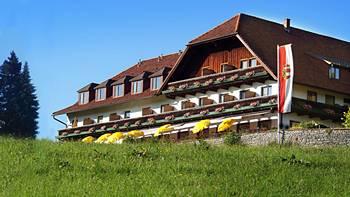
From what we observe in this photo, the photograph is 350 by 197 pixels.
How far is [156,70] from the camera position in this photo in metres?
66.5

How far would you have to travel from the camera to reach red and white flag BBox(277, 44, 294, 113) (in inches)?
1646

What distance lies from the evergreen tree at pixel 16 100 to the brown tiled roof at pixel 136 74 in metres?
8.82

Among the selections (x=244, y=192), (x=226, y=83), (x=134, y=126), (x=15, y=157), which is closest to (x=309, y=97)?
(x=226, y=83)

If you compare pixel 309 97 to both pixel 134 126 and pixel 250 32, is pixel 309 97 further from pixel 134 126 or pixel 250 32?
pixel 134 126

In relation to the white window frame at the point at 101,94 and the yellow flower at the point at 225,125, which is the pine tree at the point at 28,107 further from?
the yellow flower at the point at 225,125

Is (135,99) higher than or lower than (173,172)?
higher

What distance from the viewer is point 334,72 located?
182ft

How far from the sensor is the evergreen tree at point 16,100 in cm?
8159

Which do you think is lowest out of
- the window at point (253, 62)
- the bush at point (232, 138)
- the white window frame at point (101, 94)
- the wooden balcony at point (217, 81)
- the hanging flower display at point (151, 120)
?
the bush at point (232, 138)

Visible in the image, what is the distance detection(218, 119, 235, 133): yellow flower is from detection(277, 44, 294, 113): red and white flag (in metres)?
7.90

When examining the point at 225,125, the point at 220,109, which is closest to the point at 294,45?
the point at 220,109

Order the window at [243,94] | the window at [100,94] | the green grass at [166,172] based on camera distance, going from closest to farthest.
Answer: the green grass at [166,172]
the window at [243,94]
the window at [100,94]

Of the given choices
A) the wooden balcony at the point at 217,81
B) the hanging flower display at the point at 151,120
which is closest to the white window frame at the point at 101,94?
the hanging flower display at the point at 151,120

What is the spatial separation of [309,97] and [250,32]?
6.03 metres
